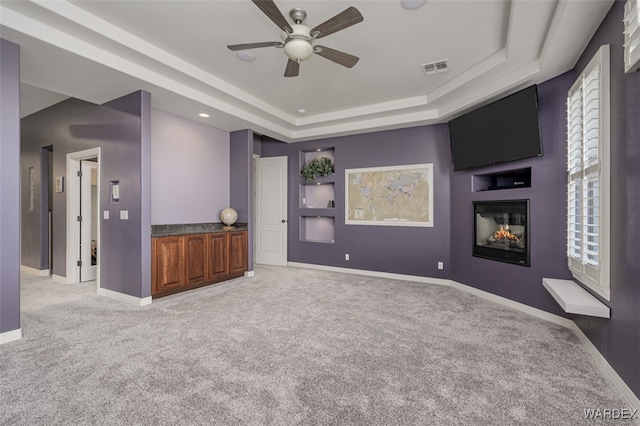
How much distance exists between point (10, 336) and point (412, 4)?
4.50m

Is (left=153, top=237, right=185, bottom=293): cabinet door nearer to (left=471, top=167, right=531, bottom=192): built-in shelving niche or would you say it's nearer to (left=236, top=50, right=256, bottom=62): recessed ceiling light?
(left=236, top=50, right=256, bottom=62): recessed ceiling light

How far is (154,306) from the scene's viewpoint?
3600 mm

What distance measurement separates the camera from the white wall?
4.35m

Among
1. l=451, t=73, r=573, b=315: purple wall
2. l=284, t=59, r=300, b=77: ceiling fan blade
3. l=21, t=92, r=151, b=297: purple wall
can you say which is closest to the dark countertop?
l=21, t=92, r=151, b=297: purple wall

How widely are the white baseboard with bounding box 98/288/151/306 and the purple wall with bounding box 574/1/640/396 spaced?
14.7 feet

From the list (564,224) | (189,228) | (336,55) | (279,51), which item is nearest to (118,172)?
(189,228)

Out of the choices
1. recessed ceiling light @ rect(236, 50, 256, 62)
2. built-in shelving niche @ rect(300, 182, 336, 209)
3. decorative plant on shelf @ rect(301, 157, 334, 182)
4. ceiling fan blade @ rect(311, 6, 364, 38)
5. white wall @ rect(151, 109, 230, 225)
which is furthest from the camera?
built-in shelving niche @ rect(300, 182, 336, 209)

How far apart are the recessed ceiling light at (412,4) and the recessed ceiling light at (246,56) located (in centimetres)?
166

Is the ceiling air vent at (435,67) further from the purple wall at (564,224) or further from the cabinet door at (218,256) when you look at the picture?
the cabinet door at (218,256)

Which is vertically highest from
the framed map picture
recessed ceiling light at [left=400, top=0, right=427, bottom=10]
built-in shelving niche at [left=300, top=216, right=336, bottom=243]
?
recessed ceiling light at [left=400, top=0, right=427, bottom=10]

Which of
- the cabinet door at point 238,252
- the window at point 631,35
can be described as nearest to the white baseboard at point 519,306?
the window at point 631,35

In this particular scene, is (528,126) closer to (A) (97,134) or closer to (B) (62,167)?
(A) (97,134)

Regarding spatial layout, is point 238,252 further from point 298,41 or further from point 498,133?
point 498,133

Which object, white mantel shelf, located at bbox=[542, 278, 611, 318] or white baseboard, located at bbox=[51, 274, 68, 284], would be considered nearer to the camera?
white mantel shelf, located at bbox=[542, 278, 611, 318]
